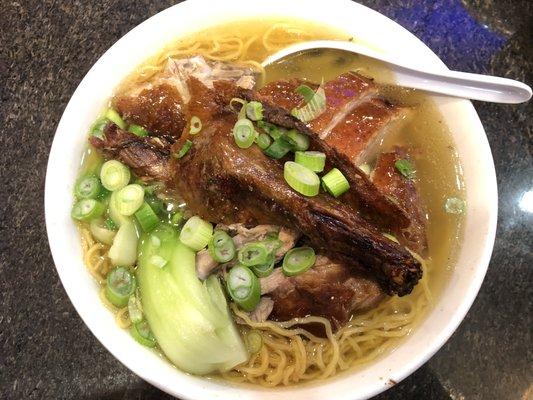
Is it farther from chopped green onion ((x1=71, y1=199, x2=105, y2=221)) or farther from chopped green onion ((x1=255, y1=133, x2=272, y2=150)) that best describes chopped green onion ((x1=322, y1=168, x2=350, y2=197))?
chopped green onion ((x1=71, y1=199, x2=105, y2=221))

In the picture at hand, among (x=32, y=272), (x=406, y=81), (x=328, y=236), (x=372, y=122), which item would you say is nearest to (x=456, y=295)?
(x=328, y=236)

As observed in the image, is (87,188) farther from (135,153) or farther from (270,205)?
(270,205)

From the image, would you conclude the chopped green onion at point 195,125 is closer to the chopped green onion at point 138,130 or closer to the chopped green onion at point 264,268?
the chopped green onion at point 138,130

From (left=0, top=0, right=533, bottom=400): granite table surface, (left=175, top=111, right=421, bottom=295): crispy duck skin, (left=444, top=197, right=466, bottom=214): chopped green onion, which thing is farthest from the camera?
(left=0, top=0, right=533, bottom=400): granite table surface

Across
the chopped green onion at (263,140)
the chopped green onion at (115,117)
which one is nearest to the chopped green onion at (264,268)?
the chopped green onion at (263,140)

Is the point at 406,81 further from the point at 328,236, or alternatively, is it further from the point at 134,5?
the point at 134,5

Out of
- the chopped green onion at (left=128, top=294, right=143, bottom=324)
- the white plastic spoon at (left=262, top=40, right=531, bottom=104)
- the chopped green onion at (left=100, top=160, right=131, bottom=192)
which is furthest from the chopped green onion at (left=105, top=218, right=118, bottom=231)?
the white plastic spoon at (left=262, top=40, right=531, bottom=104)

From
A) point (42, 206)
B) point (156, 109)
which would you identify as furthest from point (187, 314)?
point (42, 206)

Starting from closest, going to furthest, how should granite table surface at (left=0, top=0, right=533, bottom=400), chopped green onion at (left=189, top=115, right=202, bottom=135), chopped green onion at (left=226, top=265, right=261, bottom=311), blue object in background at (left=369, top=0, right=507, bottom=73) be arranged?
1. chopped green onion at (left=226, top=265, right=261, bottom=311)
2. chopped green onion at (left=189, top=115, right=202, bottom=135)
3. granite table surface at (left=0, top=0, right=533, bottom=400)
4. blue object in background at (left=369, top=0, right=507, bottom=73)
